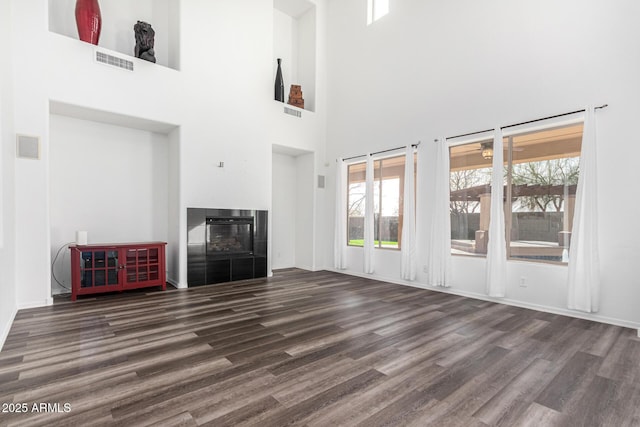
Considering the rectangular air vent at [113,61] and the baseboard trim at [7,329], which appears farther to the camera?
the rectangular air vent at [113,61]

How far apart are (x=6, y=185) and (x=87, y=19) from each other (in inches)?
100

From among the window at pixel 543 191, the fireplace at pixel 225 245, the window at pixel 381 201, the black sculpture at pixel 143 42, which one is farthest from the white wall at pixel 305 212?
the window at pixel 543 191

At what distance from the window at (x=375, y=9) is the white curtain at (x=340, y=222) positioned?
108 inches

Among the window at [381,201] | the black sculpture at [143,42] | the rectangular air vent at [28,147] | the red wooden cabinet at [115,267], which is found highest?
the black sculpture at [143,42]

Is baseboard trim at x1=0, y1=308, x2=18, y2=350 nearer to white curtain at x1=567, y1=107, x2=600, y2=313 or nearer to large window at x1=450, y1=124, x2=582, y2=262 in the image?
large window at x1=450, y1=124, x2=582, y2=262

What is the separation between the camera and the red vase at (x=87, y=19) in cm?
425

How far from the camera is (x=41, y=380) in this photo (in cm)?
213

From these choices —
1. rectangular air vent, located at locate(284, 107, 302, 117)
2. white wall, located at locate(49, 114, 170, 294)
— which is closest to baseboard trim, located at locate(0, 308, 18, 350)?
white wall, located at locate(49, 114, 170, 294)

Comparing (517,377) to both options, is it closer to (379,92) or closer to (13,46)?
(379,92)

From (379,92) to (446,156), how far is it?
1.87 metres

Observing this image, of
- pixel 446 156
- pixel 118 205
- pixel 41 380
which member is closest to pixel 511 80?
pixel 446 156

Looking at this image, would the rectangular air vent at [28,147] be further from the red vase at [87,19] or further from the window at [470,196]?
the window at [470,196]

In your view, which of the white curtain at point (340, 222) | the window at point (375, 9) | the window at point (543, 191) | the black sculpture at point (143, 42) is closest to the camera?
the window at point (543, 191)

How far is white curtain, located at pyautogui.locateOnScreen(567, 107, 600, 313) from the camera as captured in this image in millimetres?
3566
